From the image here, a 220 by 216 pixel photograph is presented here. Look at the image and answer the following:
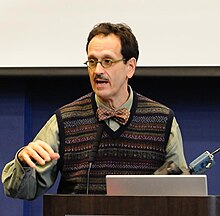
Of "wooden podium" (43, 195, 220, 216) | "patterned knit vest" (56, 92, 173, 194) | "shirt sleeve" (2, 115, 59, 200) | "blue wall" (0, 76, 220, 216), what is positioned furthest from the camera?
"blue wall" (0, 76, 220, 216)

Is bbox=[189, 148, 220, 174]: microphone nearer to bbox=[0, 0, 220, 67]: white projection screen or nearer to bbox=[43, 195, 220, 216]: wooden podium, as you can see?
bbox=[43, 195, 220, 216]: wooden podium

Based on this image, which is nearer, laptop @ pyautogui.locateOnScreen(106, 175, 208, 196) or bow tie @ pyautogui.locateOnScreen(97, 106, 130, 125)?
laptop @ pyautogui.locateOnScreen(106, 175, 208, 196)

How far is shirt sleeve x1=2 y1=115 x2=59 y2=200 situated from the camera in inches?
62.2

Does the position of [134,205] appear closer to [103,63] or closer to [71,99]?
[103,63]

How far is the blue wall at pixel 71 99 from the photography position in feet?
7.63

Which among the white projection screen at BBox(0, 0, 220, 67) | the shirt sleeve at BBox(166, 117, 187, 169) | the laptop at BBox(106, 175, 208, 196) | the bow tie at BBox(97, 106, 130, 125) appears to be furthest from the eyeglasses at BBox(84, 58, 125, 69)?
the laptop at BBox(106, 175, 208, 196)

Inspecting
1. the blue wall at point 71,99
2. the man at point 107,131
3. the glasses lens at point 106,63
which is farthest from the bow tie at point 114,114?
the blue wall at point 71,99

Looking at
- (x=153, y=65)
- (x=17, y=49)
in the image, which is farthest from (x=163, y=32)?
(x=17, y=49)

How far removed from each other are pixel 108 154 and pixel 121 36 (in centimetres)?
38

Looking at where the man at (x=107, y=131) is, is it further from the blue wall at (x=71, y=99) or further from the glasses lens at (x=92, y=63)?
the blue wall at (x=71, y=99)

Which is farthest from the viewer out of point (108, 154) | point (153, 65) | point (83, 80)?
point (83, 80)

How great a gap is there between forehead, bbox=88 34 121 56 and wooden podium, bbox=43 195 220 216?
2.22ft

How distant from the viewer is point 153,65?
2.23 metres

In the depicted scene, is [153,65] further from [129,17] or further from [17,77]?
[17,77]
